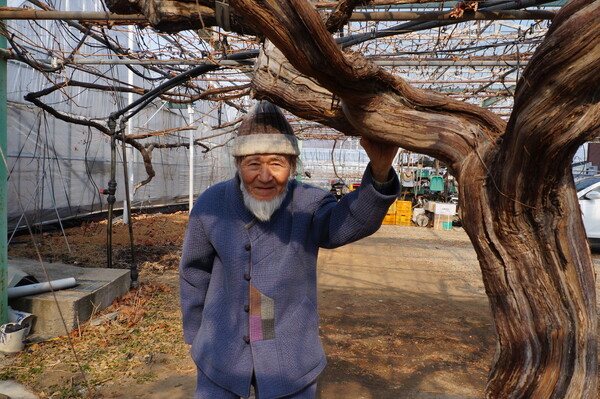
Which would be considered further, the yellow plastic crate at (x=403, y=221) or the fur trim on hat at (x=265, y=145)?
the yellow plastic crate at (x=403, y=221)

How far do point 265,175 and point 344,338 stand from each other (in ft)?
11.2

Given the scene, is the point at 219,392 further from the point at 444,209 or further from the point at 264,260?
the point at 444,209

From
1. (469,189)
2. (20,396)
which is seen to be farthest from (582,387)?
(20,396)

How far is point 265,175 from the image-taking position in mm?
1921

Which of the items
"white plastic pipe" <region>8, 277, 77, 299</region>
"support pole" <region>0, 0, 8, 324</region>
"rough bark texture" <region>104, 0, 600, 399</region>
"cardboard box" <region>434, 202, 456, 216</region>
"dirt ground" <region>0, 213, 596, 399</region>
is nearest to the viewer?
"rough bark texture" <region>104, 0, 600, 399</region>

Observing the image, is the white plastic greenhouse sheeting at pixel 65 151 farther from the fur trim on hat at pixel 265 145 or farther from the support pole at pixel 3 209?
the fur trim on hat at pixel 265 145

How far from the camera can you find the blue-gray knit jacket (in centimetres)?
179

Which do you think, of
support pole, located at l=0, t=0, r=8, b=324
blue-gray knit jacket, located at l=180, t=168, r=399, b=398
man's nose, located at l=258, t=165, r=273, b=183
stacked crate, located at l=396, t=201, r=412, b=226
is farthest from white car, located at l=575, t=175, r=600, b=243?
support pole, located at l=0, t=0, r=8, b=324

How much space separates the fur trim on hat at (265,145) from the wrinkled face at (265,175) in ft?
0.10

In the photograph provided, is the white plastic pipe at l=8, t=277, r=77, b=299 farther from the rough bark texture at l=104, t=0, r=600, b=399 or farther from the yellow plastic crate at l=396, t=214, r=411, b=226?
the yellow plastic crate at l=396, t=214, r=411, b=226

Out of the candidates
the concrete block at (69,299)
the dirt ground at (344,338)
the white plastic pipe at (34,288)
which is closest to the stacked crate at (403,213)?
the dirt ground at (344,338)

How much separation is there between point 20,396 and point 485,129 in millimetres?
3745

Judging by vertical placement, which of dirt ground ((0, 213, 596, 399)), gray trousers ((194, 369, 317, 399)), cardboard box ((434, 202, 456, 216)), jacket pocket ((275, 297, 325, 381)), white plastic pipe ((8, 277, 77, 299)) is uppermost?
jacket pocket ((275, 297, 325, 381))

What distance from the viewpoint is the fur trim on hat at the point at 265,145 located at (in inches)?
75.3
